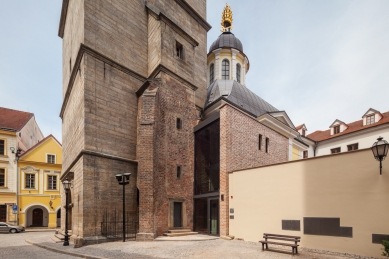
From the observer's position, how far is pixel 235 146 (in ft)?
47.6

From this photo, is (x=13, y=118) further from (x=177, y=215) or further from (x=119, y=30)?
(x=177, y=215)

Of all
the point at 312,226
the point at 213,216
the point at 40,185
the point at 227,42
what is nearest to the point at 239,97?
the point at 227,42

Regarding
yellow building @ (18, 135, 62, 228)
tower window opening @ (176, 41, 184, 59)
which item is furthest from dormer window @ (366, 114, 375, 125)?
yellow building @ (18, 135, 62, 228)

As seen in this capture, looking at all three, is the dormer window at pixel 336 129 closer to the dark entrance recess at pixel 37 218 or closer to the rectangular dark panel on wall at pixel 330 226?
the rectangular dark panel on wall at pixel 330 226

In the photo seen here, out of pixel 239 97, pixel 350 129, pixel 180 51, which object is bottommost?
pixel 350 129

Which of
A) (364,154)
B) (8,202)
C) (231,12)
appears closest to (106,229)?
(364,154)

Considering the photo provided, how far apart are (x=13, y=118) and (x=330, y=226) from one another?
33668 millimetres

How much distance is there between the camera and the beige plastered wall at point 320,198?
332 inches

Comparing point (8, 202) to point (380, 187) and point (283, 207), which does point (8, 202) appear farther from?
point (380, 187)

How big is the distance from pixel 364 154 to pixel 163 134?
33.1 feet

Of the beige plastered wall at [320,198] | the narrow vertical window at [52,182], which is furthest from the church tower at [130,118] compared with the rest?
the narrow vertical window at [52,182]

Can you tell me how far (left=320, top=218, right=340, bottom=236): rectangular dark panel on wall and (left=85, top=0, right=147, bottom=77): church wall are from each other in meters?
12.9

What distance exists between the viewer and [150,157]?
562 inches

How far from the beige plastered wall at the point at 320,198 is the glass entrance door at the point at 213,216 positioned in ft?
4.43
